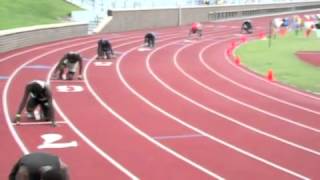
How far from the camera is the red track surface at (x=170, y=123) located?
979cm

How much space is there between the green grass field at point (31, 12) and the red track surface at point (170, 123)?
9514 mm

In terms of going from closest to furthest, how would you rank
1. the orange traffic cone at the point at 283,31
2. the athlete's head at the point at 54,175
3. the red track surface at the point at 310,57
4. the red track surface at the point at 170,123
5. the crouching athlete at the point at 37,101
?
the athlete's head at the point at 54,175
the red track surface at the point at 170,123
the crouching athlete at the point at 37,101
the red track surface at the point at 310,57
the orange traffic cone at the point at 283,31

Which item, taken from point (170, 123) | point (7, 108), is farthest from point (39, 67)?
point (170, 123)

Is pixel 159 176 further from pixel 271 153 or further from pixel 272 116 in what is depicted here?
pixel 272 116

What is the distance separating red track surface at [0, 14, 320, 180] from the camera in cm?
979

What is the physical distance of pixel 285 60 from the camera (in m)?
24.8

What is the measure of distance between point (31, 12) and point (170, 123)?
991 inches

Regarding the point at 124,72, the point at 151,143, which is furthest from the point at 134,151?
the point at 124,72

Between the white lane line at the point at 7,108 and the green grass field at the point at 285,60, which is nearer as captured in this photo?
the white lane line at the point at 7,108

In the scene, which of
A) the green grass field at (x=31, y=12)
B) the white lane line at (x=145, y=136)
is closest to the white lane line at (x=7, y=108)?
the white lane line at (x=145, y=136)

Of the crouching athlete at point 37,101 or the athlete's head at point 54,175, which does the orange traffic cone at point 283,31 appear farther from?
the athlete's head at point 54,175

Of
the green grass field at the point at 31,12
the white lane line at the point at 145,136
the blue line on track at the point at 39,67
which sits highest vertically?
the green grass field at the point at 31,12

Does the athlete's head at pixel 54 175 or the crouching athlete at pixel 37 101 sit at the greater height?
the athlete's head at pixel 54 175

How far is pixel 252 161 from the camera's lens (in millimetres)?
10234
